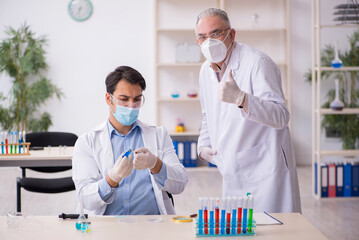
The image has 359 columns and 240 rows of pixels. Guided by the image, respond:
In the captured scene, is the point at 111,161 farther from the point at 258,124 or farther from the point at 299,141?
the point at 299,141

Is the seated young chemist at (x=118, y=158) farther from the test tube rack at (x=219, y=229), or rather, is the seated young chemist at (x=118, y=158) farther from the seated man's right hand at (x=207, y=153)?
the test tube rack at (x=219, y=229)

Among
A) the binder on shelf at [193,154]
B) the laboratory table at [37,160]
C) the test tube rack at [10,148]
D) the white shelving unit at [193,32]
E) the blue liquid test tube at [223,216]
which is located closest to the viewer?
the blue liquid test tube at [223,216]

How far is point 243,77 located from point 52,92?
14.5ft

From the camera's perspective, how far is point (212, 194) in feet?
16.5

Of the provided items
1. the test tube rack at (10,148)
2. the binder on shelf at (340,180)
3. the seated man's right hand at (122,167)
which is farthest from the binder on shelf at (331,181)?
the seated man's right hand at (122,167)

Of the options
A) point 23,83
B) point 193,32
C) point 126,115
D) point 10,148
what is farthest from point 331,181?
point 23,83

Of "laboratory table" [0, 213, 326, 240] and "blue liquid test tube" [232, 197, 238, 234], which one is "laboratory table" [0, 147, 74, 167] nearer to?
"laboratory table" [0, 213, 326, 240]

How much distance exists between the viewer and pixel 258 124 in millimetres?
2264

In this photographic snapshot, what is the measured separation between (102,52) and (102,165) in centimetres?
447

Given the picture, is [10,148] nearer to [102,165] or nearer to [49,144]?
[49,144]

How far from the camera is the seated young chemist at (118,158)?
7.20 ft

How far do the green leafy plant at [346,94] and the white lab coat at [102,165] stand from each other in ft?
13.9

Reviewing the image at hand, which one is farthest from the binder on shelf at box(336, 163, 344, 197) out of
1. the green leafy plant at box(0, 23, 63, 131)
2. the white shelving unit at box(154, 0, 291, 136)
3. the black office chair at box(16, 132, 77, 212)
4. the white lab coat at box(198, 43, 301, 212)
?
the green leafy plant at box(0, 23, 63, 131)

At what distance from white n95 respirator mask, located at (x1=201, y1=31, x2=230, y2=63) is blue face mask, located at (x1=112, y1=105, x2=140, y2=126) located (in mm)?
409
